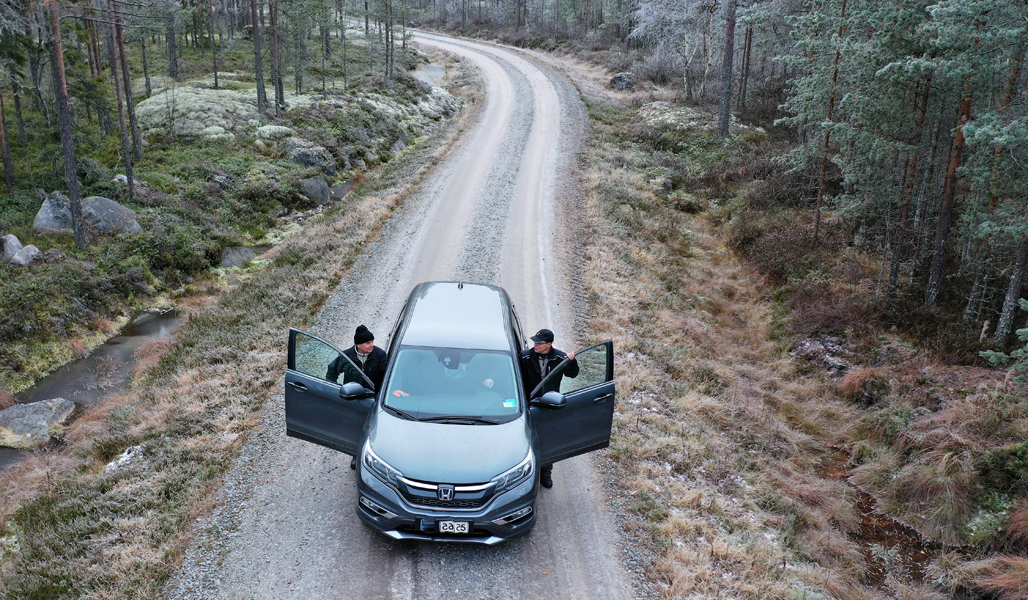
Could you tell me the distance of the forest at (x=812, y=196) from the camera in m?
8.80

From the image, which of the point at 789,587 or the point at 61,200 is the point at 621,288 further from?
the point at 61,200

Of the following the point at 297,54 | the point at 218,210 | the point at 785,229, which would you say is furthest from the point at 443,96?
the point at 785,229

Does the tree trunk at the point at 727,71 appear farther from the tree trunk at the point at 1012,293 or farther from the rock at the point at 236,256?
the rock at the point at 236,256

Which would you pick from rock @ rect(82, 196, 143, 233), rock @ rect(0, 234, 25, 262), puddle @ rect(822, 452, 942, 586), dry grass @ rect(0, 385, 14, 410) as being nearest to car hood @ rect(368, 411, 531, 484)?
puddle @ rect(822, 452, 942, 586)

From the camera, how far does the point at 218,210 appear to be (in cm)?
2222

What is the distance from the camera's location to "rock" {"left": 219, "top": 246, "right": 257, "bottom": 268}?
20.0 meters

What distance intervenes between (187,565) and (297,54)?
123 feet

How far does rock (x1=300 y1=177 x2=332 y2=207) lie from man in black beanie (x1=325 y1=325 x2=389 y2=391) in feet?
62.0

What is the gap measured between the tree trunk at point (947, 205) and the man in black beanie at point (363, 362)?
1115 centimetres

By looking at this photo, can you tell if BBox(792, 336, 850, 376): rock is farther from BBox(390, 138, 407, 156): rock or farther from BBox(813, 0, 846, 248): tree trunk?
BBox(390, 138, 407, 156): rock

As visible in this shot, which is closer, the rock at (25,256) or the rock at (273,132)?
the rock at (25,256)

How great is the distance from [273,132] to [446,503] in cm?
2712

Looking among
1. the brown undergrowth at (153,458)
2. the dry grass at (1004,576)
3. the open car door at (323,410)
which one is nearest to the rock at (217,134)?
the brown undergrowth at (153,458)

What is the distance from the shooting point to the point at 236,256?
20.4 meters
